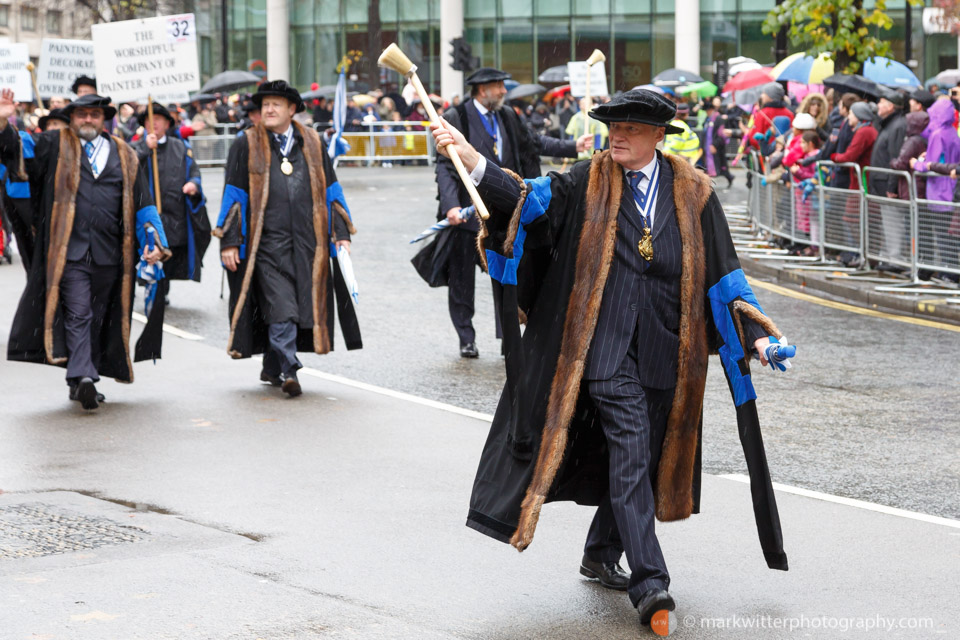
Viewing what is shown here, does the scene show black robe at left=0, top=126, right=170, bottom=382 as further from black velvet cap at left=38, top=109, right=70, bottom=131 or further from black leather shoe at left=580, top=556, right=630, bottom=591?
black leather shoe at left=580, top=556, right=630, bottom=591

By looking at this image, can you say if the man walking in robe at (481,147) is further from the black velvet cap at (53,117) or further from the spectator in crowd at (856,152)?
the spectator in crowd at (856,152)

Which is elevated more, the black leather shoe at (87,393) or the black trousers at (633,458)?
the black trousers at (633,458)

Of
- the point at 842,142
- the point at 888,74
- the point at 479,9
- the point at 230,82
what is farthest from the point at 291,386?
the point at 479,9

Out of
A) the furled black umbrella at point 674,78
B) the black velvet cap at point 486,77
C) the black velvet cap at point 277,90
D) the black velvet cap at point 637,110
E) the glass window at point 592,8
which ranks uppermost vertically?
the glass window at point 592,8

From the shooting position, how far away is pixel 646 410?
5309 millimetres

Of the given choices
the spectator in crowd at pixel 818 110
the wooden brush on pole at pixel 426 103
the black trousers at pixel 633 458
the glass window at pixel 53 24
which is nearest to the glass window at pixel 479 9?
the spectator in crowd at pixel 818 110

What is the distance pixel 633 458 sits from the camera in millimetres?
5188

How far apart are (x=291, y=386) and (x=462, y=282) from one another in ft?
6.95

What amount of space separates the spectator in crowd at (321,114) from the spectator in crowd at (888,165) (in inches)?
897

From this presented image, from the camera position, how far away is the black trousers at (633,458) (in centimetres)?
511

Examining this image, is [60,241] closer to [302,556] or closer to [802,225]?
[302,556]

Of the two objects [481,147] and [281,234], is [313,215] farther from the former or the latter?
[481,147]

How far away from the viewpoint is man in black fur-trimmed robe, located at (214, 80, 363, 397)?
9734 mm

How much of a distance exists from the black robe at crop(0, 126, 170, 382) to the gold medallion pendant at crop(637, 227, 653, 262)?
4842mm
